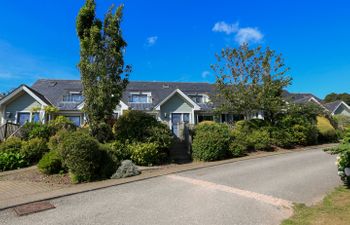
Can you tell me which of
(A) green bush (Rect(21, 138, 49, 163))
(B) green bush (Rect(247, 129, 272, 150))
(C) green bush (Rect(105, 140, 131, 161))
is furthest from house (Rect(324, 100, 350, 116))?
(A) green bush (Rect(21, 138, 49, 163))

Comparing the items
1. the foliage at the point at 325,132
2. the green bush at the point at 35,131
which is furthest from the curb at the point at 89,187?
the foliage at the point at 325,132

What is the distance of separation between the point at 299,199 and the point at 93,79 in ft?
33.2

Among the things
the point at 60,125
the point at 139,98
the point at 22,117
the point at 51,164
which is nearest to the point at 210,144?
the point at 51,164

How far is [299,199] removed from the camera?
692cm

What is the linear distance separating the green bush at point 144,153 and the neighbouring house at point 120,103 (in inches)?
342

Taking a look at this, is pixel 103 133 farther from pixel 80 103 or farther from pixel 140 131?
pixel 80 103

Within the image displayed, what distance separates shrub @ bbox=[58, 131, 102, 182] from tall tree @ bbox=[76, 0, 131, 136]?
2.93 m

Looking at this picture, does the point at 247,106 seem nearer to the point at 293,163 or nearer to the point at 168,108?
the point at 293,163

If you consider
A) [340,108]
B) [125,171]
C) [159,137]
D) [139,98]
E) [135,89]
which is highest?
[135,89]

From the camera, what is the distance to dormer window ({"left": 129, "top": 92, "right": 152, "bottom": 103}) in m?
27.9

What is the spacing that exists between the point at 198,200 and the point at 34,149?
9.57 m

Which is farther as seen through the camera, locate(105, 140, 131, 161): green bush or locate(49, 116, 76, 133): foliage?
locate(49, 116, 76, 133): foliage

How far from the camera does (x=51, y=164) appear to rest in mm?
10555

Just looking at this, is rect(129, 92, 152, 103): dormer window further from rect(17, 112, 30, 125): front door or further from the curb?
the curb
